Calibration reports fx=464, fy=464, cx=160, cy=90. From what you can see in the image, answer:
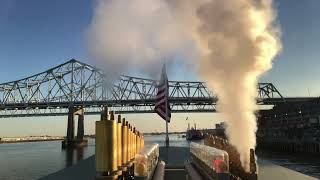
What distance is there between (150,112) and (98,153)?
183564mm

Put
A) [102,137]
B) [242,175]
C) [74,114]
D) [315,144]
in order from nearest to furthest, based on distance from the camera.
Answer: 1. [102,137]
2. [242,175]
3. [315,144]
4. [74,114]

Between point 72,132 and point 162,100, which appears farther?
point 72,132

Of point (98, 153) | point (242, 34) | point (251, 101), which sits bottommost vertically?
point (98, 153)

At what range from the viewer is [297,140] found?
10850 centimetres

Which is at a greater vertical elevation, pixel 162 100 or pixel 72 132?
pixel 72 132

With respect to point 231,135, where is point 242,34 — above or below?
above

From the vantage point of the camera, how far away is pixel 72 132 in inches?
7269

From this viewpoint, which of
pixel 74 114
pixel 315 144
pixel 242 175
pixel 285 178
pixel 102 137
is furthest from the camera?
pixel 74 114

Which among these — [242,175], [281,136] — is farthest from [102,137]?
[281,136]

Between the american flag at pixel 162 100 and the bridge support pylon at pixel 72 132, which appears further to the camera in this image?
the bridge support pylon at pixel 72 132

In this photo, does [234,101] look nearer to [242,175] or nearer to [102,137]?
[242,175]

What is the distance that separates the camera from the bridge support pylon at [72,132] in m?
180

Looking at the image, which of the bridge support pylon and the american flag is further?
the bridge support pylon

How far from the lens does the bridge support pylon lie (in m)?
180
